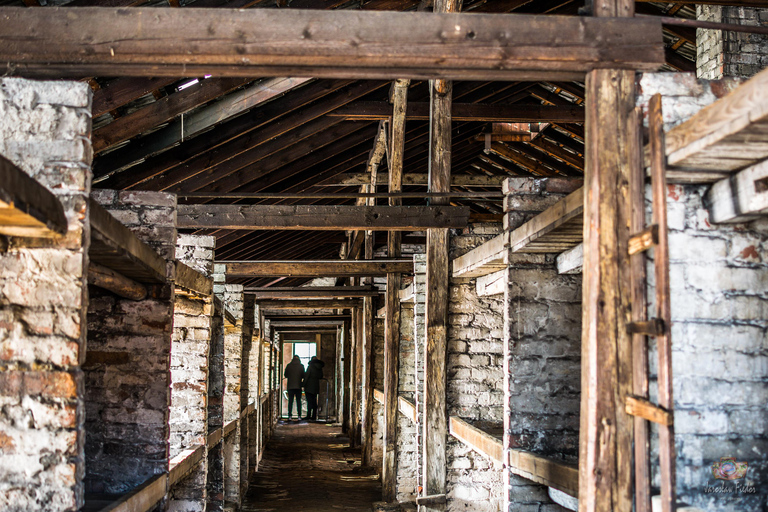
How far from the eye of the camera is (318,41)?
2.99m

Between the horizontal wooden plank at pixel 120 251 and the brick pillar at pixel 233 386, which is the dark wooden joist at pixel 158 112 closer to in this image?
the horizontal wooden plank at pixel 120 251

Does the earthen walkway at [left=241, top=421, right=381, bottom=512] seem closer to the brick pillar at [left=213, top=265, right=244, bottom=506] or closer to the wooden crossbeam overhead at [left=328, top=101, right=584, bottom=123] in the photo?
the brick pillar at [left=213, top=265, right=244, bottom=506]

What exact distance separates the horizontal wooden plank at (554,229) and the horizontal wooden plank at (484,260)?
185 mm

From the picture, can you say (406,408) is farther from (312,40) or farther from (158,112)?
(312,40)

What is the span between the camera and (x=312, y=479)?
11.4 m

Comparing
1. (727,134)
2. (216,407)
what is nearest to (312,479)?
(216,407)

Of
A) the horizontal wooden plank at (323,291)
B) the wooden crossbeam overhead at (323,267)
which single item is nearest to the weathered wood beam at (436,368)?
the wooden crossbeam overhead at (323,267)

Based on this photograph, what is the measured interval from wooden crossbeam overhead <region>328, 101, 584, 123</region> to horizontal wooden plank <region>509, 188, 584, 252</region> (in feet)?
13.5

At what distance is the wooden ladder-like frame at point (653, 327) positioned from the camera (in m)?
2.57

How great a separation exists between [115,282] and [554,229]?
2.33 m

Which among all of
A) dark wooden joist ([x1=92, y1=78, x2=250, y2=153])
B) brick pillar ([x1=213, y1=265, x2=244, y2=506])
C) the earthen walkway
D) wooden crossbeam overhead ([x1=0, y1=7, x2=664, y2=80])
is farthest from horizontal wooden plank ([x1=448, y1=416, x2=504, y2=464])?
the earthen walkway

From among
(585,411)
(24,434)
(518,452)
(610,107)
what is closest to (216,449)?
(518,452)

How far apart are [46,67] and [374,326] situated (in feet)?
29.9

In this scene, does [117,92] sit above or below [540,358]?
above
